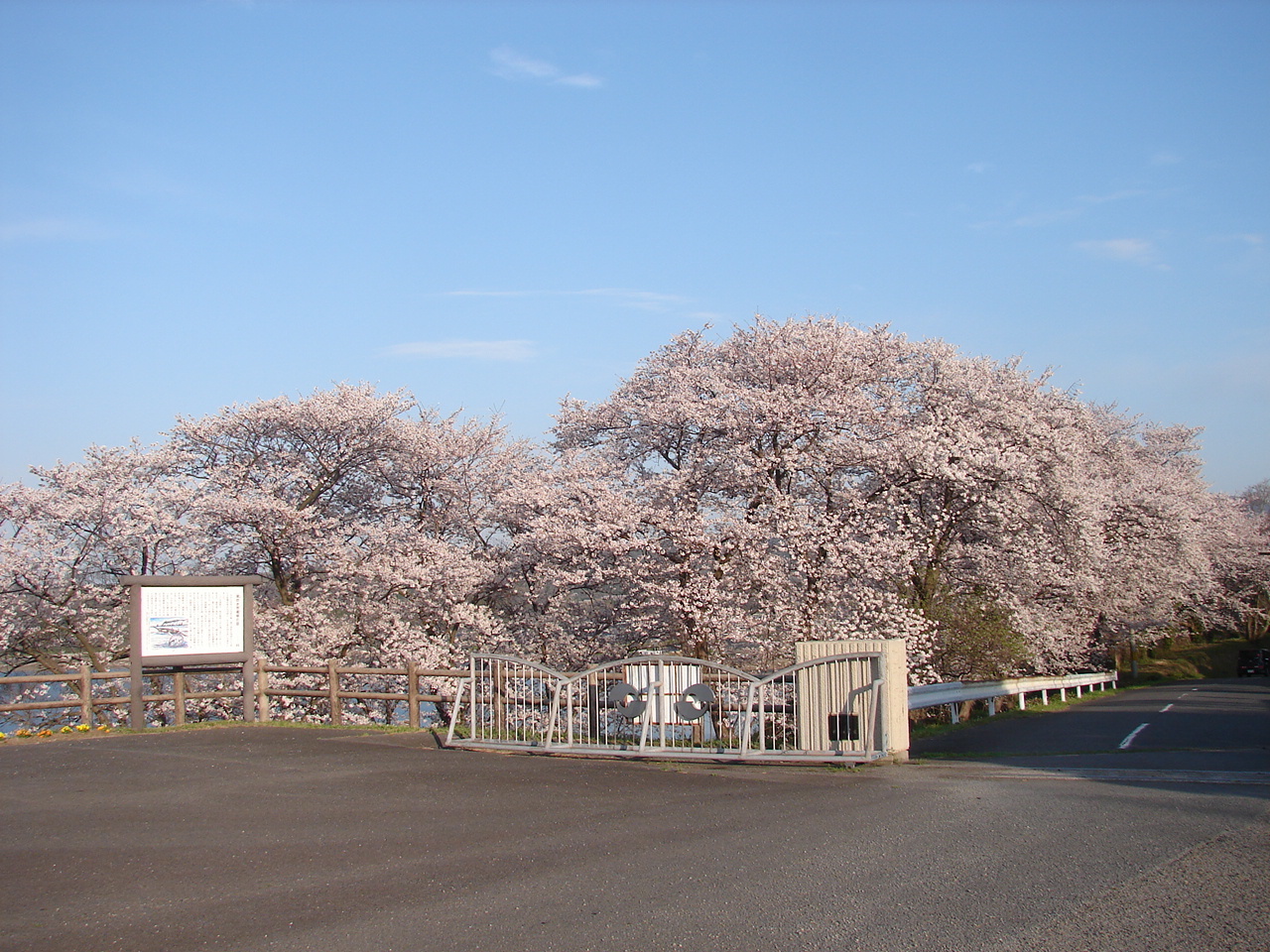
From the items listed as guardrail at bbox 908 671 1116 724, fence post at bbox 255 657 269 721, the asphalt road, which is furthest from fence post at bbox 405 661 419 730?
guardrail at bbox 908 671 1116 724

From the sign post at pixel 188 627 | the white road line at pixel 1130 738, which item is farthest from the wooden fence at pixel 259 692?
the white road line at pixel 1130 738

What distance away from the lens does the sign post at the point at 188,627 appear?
55.4 feet

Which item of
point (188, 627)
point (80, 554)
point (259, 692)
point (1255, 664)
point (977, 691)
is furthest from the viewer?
point (1255, 664)

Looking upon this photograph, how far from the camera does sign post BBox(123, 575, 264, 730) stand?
1689cm

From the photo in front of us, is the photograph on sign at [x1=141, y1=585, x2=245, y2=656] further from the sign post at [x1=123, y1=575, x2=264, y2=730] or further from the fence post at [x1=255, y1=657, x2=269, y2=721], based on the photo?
the fence post at [x1=255, y1=657, x2=269, y2=721]

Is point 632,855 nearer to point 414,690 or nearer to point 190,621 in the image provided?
point 414,690

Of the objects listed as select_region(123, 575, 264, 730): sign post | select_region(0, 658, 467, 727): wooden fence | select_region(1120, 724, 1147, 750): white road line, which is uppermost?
select_region(123, 575, 264, 730): sign post

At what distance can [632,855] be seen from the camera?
24.1 ft

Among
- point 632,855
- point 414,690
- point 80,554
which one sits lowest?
point 632,855

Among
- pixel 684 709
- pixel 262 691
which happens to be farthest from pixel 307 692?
pixel 684 709

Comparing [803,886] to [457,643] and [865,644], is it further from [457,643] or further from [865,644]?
[457,643]

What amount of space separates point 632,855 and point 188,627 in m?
12.8

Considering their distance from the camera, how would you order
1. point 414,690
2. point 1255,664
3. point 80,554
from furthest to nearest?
point 1255,664 → point 80,554 → point 414,690

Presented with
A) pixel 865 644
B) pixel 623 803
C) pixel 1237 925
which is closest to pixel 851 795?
pixel 623 803
